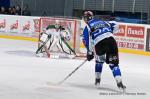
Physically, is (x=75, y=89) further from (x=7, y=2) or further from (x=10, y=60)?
(x=7, y=2)

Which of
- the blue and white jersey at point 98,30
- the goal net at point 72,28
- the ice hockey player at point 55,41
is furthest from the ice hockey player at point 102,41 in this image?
the goal net at point 72,28

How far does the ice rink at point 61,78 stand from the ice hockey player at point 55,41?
407 mm

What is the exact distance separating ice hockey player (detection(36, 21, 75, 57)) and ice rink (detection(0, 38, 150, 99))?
0.41m

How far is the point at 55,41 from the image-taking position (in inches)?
525

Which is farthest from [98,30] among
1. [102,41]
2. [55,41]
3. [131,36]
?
[131,36]

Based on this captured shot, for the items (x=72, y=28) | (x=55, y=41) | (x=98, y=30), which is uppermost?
(x=98, y=30)

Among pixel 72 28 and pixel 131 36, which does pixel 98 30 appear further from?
pixel 131 36

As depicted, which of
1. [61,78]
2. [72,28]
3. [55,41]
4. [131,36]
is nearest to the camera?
[61,78]

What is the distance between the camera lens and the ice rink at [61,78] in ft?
24.3

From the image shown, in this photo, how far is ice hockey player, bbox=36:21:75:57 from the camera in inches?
523

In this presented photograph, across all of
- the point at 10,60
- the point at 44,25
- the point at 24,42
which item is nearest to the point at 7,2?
the point at 24,42

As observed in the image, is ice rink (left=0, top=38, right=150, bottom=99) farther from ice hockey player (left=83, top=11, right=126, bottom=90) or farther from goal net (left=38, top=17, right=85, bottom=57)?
goal net (left=38, top=17, right=85, bottom=57)

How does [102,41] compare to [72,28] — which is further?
[72,28]

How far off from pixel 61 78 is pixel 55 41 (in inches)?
164
